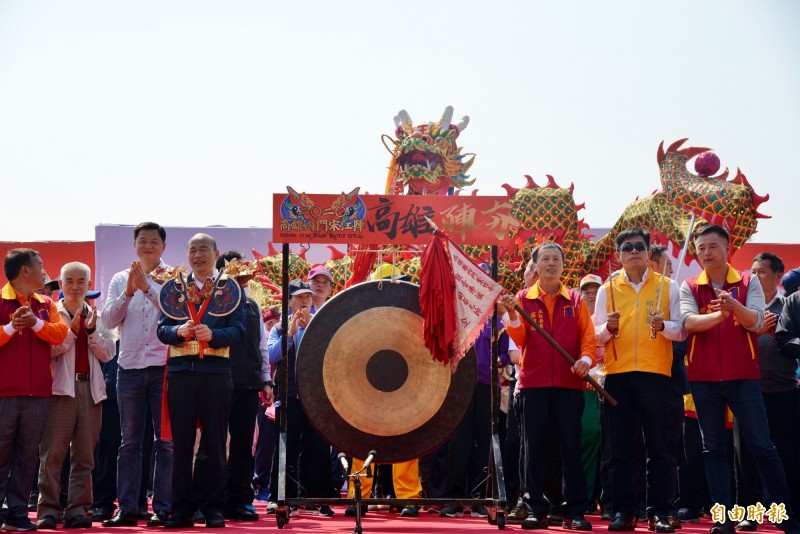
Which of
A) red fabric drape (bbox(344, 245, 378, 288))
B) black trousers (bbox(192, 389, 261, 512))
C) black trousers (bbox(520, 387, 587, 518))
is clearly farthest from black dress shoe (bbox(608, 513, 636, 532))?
red fabric drape (bbox(344, 245, 378, 288))

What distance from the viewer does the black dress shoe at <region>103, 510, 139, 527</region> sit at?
6.72 metres

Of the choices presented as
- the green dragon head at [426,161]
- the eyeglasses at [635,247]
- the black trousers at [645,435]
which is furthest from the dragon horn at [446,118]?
the black trousers at [645,435]

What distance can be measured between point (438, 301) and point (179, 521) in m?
2.30

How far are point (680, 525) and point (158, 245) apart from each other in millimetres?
4248

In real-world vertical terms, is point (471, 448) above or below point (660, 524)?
above

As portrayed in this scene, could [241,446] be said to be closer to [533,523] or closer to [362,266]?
[533,523]

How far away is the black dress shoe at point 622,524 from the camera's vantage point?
6.41 m

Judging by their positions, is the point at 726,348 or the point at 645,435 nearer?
the point at 726,348

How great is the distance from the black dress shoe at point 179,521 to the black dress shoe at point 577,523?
2.55 metres

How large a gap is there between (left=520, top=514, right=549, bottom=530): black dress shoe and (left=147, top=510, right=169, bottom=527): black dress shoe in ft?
8.06

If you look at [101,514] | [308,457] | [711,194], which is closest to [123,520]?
[101,514]

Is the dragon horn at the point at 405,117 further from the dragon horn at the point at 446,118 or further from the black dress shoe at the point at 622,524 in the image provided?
the black dress shoe at the point at 622,524

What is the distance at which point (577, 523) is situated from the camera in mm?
6488

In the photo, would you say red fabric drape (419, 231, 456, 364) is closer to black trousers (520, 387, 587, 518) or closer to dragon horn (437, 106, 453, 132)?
black trousers (520, 387, 587, 518)
